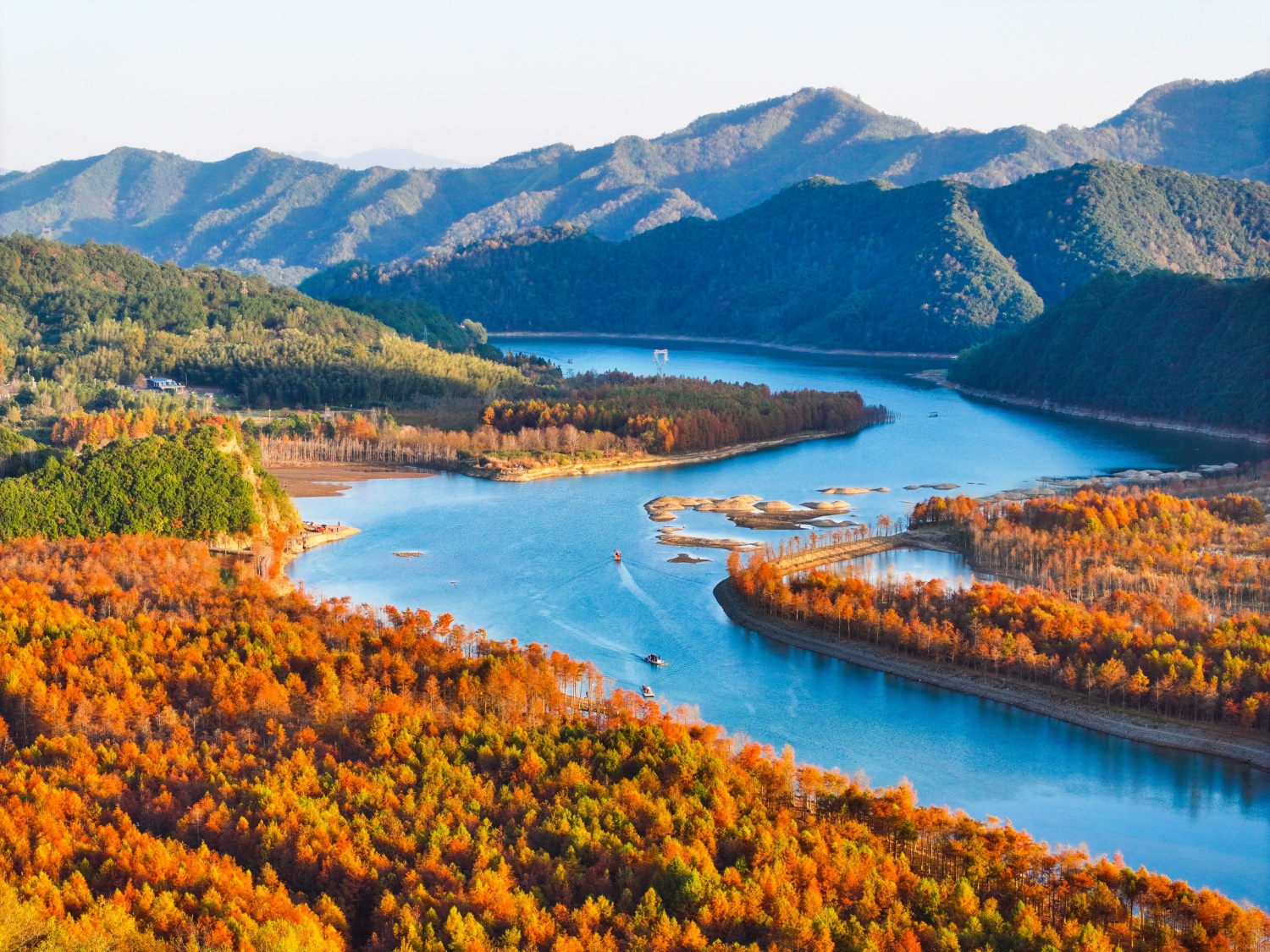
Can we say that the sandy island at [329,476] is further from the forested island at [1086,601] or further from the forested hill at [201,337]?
the forested island at [1086,601]

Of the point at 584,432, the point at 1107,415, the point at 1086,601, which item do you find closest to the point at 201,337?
the point at 584,432

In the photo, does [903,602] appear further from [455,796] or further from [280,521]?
[280,521]

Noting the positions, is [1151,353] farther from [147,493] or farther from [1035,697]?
[147,493]

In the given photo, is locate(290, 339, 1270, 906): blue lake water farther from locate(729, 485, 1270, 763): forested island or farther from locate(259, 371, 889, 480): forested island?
locate(259, 371, 889, 480): forested island

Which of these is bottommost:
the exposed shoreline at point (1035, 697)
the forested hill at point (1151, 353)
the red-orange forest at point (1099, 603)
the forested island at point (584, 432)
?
the exposed shoreline at point (1035, 697)

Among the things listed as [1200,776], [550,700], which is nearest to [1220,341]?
[1200,776]

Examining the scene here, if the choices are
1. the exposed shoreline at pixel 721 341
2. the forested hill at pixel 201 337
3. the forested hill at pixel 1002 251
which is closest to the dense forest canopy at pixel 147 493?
the forested hill at pixel 201 337

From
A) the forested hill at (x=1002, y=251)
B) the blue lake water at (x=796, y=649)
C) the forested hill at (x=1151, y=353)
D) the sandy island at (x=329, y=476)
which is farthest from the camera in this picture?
the forested hill at (x=1002, y=251)
